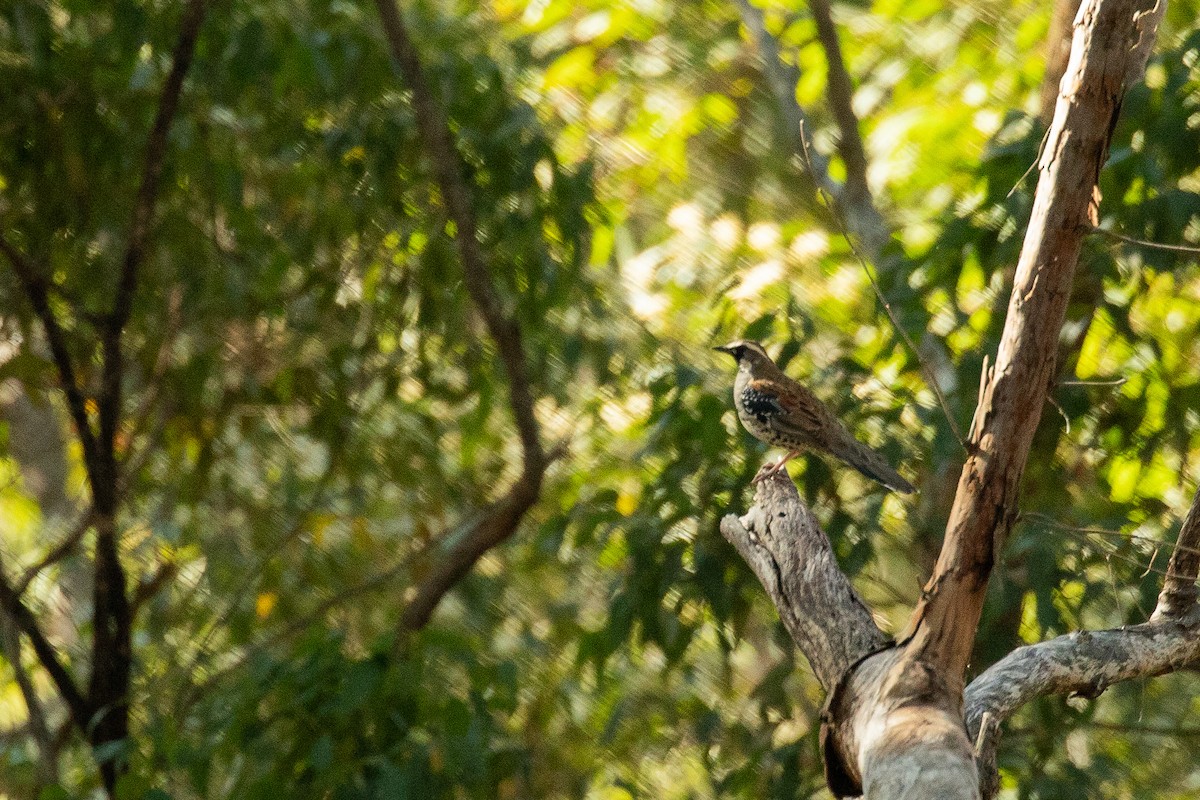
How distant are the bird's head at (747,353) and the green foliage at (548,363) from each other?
17cm

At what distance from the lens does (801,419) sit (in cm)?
492

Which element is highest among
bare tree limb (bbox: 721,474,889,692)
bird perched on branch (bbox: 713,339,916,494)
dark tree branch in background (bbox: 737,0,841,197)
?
dark tree branch in background (bbox: 737,0,841,197)

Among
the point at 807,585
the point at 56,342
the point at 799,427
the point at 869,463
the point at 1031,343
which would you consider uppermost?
the point at 56,342

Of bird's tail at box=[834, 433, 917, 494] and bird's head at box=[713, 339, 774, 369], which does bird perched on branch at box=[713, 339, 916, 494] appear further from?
bird's head at box=[713, 339, 774, 369]

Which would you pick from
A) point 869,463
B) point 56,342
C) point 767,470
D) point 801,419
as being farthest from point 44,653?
point 869,463

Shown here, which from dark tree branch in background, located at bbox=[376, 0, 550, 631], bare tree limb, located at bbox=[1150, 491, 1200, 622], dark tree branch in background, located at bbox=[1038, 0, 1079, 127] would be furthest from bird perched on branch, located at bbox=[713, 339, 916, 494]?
dark tree branch in background, located at bbox=[1038, 0, 1079, 127]

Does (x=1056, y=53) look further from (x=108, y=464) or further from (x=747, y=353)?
(x=108, y=464)

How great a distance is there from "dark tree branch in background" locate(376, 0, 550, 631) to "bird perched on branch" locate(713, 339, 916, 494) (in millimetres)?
1043

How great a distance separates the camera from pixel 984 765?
9.07ft

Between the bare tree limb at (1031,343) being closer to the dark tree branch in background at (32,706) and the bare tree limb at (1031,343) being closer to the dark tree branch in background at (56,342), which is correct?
the dark tree branch in background at (32,706)

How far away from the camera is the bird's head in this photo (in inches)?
207

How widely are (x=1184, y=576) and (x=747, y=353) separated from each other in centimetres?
254

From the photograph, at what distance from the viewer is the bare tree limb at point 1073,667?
2.81 metres

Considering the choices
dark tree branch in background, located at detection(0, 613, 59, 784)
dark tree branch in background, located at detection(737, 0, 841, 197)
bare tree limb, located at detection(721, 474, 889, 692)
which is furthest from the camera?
dark tree branch in background, located at detection(737, 0, 841, 197)
